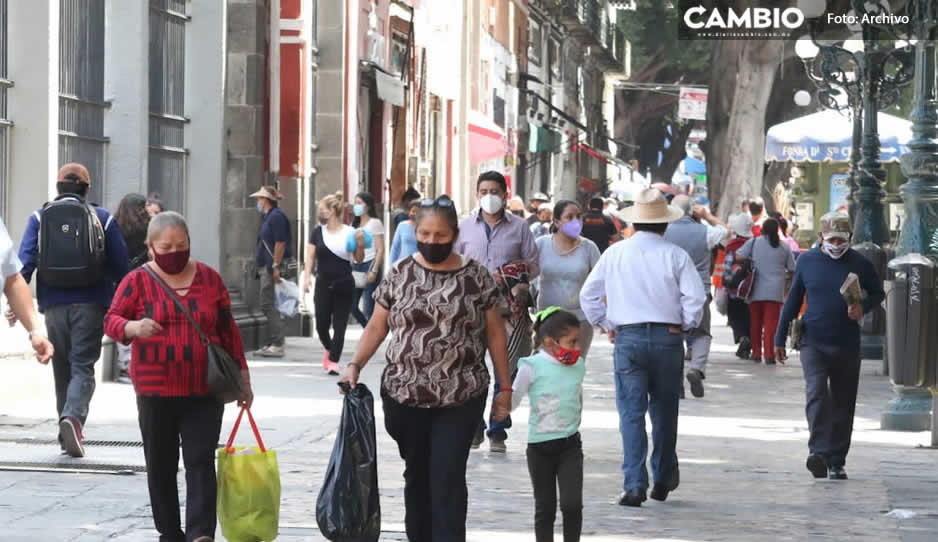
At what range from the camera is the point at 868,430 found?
1545cm

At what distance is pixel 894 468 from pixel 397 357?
220 inches

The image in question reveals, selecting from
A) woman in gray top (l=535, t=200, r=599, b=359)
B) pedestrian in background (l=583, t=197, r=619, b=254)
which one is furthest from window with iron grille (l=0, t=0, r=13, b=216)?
pedestrian in background (l=583, t=197, r=619, b=254)

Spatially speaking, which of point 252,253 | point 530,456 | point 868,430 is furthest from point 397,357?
point 252,253

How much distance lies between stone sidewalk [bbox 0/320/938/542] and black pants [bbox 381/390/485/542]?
1.13 m

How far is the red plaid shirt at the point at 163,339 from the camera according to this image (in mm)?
8391

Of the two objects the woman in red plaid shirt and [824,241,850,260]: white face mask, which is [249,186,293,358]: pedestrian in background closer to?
[824,241,850,260]: white face mask

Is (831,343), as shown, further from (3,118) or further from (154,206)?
(154,206)

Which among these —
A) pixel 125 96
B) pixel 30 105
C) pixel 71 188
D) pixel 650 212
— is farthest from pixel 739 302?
pixel 71 188

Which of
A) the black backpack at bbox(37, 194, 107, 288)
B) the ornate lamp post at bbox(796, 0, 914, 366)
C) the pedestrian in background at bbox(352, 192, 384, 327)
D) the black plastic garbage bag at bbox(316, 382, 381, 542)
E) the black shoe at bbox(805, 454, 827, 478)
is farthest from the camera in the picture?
the ornate lamp post at bbox(796, 0, 914, 366)

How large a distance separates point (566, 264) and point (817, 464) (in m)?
2.28

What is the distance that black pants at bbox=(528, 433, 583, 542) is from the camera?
857cm

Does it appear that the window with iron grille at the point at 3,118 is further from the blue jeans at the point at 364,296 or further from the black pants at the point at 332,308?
the blue jeans at the point at 364,296

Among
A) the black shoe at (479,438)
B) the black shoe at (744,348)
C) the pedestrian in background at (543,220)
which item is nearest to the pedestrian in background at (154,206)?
the black shoe at (479,438)

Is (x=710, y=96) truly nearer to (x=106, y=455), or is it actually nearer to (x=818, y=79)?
(x=818, y=79)
